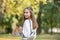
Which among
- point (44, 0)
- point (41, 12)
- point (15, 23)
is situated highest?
point (44, 0)

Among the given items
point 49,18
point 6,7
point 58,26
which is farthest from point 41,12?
point 6,7

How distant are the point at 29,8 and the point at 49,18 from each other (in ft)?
1.29

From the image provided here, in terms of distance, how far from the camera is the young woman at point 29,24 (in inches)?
113

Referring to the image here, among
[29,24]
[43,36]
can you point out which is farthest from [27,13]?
[43,36]

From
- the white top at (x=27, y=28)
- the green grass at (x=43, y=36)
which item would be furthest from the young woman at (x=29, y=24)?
the green grass at (x=43, y=36)

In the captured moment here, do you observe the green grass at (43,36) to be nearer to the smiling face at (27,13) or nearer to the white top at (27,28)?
the white top at (27,28)

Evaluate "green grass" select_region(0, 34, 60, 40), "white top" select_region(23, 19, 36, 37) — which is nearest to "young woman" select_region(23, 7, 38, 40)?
"white top" select_region(23, 19, 36, 37)

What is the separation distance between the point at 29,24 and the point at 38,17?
0.21 m

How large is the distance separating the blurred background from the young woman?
0.23 ft

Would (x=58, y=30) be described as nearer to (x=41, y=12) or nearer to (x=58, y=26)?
(x=58, y=26)

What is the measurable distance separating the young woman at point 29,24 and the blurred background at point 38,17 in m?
0.07

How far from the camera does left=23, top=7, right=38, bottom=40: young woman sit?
9.40 feet

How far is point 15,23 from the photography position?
296cm

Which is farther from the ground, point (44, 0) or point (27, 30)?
point (44, 0)
